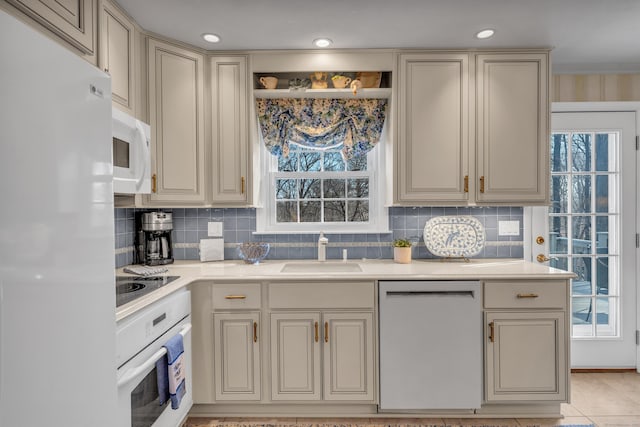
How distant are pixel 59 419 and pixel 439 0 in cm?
221

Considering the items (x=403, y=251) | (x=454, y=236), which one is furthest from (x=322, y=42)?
(x=454, y=236)

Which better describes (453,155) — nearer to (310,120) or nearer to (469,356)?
(310,120)

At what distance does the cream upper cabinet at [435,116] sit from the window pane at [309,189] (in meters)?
0.72

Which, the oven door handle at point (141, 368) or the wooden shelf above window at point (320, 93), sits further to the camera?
the wooden shelf above window at point (320, 93)

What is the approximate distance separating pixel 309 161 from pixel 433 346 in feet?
5.03

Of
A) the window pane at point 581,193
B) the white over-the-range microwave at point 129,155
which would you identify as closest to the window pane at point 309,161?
the white over-the-range microwave at point 129,155

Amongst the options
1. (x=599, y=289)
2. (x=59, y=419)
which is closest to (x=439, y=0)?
(x=59, y=419)

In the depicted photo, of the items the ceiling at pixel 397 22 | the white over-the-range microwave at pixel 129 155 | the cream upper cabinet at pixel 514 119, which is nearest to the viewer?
the white over-the-range microwave at pixel 129 155

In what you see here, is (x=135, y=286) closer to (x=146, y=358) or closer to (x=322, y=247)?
(x=146, y=358)

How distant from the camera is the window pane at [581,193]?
114 inches

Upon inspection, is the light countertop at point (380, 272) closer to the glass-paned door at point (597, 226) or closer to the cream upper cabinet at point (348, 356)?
the cream upper cabinet at point (348, 356)

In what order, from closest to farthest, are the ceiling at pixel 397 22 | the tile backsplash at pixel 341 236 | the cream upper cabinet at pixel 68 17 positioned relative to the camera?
1. the cream upper cabinet at pixel 68 17
2. the ceiling at pixel 397 22
3. the tile backsplash at pixel 341 236

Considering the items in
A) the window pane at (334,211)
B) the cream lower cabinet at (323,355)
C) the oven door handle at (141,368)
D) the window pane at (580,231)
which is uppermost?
the window pane at (334,211)

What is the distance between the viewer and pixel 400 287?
7.39 feet
